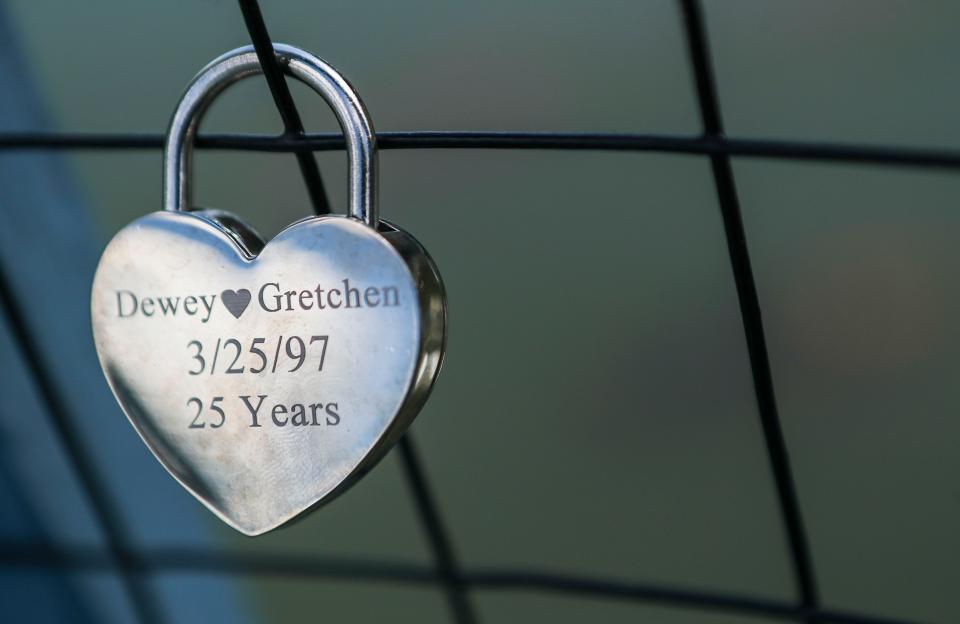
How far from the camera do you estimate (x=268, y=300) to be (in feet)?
0.95

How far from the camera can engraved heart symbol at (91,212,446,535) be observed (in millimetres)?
278

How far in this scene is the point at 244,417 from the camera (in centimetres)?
30

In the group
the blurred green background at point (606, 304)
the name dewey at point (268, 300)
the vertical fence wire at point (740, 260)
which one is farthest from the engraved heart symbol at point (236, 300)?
the blurred green background at point (606, 304)

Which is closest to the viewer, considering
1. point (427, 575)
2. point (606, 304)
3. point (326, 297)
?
point (326, 297)

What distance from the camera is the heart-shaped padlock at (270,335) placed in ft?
0.91

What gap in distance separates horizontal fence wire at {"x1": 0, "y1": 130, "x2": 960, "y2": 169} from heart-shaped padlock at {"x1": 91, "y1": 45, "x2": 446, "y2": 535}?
0.02 meters

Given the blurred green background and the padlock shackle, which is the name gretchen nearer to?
the padlock shackle

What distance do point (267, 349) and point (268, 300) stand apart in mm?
14

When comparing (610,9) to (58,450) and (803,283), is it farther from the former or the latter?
(58,450)

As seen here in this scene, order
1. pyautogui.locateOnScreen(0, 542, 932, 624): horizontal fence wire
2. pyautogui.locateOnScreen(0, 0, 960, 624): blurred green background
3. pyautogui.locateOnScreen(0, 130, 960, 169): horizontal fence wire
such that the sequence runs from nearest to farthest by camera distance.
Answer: pyautogui.locateOnScreen(0, 130, 960, 169): horizontal fence wire, pyautogui.locateOnScreen(0, 542, 932, 624): horizontal fence wire, pyautogui.locateOnScreen(0, 0, 960, 624): blurred green background

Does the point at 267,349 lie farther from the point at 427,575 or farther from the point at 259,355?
the point at 427,575

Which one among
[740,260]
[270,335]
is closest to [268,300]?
[270,335]

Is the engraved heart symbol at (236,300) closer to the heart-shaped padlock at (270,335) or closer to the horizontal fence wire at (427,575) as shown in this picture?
the heart-shaped padlock at (270,335)

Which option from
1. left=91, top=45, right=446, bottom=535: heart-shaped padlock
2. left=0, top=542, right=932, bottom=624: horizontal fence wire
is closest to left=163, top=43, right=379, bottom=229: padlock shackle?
left=91, top=45, right=446, bottom=535: heart-shaped padlock
